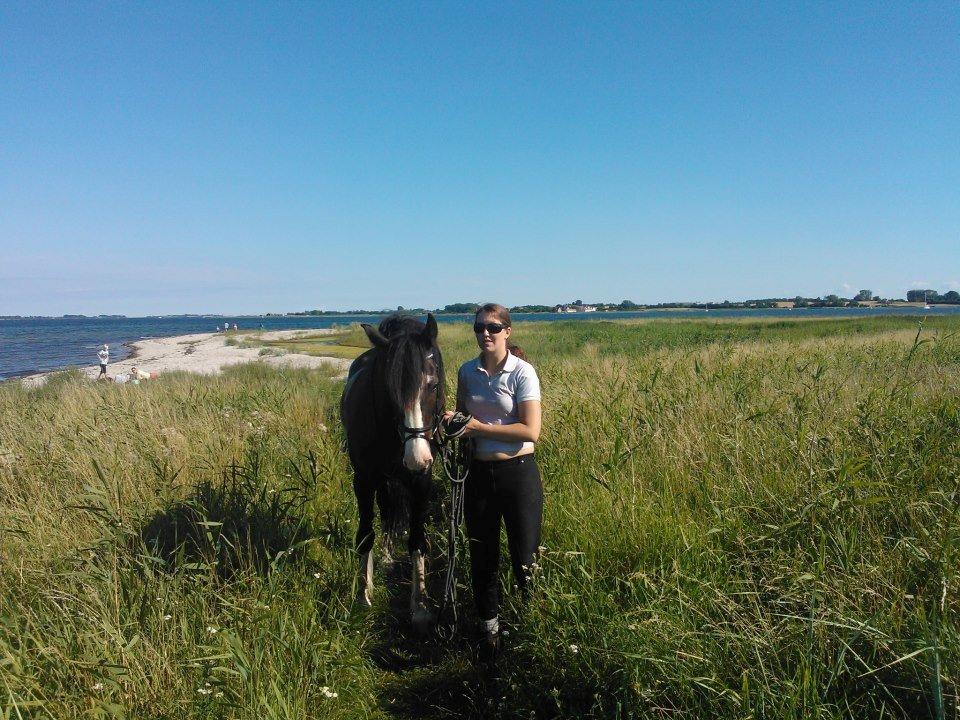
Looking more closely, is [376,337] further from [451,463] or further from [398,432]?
[451,463]

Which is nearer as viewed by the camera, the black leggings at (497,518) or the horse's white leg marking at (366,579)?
the black leggings at (497,518)

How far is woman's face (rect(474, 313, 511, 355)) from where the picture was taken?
3.23m

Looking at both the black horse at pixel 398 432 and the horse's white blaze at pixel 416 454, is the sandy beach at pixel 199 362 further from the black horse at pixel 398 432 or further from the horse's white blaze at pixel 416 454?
the horse's white blaze at pixel 416 454

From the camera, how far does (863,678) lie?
2.09 metres

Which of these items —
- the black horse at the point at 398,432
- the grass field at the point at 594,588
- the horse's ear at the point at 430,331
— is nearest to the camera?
the grass field at the point at 594,588

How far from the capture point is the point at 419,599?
3879 millimetres

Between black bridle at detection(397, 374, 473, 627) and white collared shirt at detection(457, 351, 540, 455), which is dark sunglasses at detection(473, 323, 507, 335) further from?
black bridle at detection(397, 374, 473, 627)

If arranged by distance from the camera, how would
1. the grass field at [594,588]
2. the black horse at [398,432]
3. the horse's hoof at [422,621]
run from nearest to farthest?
the grass field at [594,588] < the black horse at [398,432] < the horse's hoof at [422,621]

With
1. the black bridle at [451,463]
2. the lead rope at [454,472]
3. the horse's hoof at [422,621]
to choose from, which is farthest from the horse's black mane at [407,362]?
the horse's hoof at [422,621]

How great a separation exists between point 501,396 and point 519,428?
0.24 metres

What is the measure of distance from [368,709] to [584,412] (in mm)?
3646

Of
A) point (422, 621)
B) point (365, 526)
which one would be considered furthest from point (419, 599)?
point (365, 526)

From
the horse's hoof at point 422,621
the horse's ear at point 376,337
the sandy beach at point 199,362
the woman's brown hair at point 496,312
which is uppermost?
the woman's brown hair at point 496,312

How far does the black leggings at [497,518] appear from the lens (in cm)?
325
